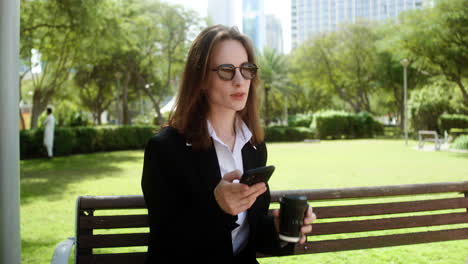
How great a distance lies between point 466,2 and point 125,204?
71.7 ft

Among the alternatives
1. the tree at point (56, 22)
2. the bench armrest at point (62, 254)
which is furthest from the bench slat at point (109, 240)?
the tree at point (56, 22)

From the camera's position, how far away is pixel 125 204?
261cm

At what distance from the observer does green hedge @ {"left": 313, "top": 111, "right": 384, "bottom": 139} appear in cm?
3478

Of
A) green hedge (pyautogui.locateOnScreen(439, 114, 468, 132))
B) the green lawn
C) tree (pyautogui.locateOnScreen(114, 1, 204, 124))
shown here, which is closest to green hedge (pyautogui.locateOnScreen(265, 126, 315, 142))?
tree (pyautogui.locateOnScreen(114, 1, 204, 124))

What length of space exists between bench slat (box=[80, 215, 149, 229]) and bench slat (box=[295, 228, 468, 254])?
3.48ft

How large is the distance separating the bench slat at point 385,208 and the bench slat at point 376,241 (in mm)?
190

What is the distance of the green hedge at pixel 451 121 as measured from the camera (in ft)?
98.7

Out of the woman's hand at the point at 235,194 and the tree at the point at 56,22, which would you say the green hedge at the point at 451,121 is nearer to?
the tree at the point at 56,22

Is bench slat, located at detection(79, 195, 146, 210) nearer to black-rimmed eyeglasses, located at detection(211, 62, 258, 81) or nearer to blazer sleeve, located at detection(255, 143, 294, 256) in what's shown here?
blazer sleeve, located at detection(255, 143, 294, 256)

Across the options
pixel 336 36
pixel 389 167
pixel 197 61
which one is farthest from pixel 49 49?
pixel 336 36

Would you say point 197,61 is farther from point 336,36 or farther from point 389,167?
point 336,36

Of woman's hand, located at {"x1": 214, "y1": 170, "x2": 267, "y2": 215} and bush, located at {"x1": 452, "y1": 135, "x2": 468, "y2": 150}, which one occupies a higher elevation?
woman's hand, located at {"x1": 214, "y1": 170, "x2": 267, "y2": 215}

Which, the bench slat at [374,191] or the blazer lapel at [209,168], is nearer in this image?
the blazer lapel at [209,168]

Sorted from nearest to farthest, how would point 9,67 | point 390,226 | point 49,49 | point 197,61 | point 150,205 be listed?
point 150,205 < point 197,61 < point 9,67 < point 390,226 < point 49,49
